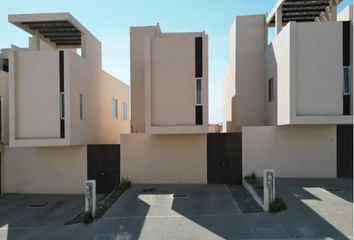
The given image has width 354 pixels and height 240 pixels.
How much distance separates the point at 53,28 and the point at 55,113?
4.18 metres

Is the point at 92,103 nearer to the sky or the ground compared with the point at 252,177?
nearer to the sky

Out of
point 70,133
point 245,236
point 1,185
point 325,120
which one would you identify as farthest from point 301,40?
point 1,185

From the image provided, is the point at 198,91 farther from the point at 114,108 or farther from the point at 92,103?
the point at 114,108

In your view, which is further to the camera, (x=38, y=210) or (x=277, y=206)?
(x=38, y=210)

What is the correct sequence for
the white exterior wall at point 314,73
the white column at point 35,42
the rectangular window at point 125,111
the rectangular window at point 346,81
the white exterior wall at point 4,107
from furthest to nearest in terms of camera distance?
the rectangular window at point 125,111 → the white exterior wall at point 4,107 → the white column at point 35,42 → the rectangular window at point 346,81 → the white exterior wall at point 314,73

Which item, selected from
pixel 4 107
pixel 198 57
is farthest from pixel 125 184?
pixel 4 107

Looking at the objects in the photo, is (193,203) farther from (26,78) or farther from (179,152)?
(26,78)

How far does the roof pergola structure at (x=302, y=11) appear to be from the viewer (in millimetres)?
11883

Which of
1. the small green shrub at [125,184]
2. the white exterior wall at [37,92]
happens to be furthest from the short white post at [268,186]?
the white exterior wall at [37,92]

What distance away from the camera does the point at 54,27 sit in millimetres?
12492

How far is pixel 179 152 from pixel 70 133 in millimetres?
4750

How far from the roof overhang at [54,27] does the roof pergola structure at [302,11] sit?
897 centimetres

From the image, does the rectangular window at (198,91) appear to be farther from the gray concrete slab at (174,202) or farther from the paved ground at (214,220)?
the paved ground at (214,220)

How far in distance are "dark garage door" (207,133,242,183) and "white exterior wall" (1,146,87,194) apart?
591 centimetres
